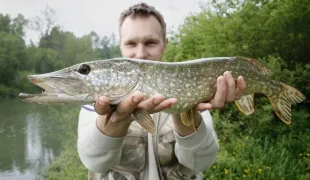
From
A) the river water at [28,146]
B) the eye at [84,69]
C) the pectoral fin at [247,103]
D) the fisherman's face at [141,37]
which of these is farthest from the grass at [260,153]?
the river water at [28,146]

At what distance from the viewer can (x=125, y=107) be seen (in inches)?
62.1

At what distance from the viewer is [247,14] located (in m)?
4.82

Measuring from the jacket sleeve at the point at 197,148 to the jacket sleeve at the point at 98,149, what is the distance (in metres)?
0.32

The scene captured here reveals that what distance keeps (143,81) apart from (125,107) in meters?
0.17

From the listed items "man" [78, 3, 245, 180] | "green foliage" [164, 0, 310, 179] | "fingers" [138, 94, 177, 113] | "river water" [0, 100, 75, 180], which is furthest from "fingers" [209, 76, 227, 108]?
"river water" [0, 100, 75, 180]

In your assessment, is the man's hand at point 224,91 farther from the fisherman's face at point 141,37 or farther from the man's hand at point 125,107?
the fisherman's face at point 141,37

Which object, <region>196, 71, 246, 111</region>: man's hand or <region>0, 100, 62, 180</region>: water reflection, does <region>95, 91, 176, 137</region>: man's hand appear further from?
<region>0, 100, 62, 180</region>: water reflection

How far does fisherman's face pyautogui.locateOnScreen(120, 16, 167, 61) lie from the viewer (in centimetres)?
196

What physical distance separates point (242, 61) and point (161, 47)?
1.60 ft

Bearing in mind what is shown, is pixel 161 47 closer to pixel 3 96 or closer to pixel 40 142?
pixel 40 142

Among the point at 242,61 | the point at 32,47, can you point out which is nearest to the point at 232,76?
the point at 242,61

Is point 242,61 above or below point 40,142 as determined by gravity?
above

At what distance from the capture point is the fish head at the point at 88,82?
152 cm

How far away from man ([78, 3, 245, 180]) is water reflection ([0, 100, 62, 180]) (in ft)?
20.4
